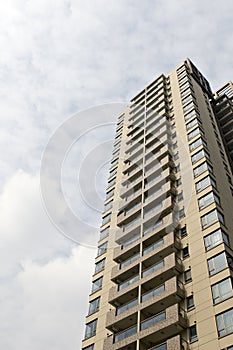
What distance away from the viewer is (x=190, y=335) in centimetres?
2906

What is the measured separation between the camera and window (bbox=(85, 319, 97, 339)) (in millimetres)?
36544

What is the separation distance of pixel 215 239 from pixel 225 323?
8043 millimetres

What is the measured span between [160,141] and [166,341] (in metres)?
28.9

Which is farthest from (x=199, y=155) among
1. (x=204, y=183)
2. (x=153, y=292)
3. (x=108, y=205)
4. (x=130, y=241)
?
(x=153, y=292)

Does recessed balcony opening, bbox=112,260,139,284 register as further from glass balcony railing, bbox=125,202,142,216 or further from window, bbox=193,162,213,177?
window, bbox=193,162,213,177

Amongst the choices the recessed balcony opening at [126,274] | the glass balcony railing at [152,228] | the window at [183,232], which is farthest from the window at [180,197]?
the recessed balcony opening at [126,274]

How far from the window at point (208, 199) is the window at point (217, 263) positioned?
6.59 metres

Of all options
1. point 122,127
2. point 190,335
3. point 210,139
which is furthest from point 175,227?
point 122,127

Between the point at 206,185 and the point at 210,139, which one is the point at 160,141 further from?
the point at 206,185

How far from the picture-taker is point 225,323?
27375 millimetres

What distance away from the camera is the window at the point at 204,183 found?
1560 inches

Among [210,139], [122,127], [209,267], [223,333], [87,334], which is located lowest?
[223,333]

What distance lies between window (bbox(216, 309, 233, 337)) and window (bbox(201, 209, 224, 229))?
9.35 m

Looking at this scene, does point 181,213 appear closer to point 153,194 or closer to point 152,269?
point 153,194
